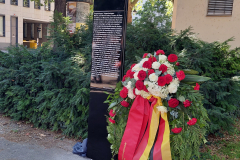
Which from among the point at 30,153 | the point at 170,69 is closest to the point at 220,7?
the point at 170,69

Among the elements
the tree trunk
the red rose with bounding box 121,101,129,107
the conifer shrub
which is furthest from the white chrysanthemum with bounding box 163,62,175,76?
the tree trunk

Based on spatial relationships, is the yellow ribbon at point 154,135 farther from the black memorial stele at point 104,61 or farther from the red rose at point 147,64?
the black memorial stele at point 104,61

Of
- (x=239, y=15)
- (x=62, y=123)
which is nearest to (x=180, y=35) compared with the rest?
(x=62, y=123)

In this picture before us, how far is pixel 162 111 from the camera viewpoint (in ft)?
9.55

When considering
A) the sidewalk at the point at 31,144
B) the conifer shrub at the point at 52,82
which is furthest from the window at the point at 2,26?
the sidewalk at the point at 31,144

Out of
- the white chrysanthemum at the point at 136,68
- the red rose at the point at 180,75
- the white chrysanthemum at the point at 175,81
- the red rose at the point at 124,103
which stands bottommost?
the red rose at the point at 124,103

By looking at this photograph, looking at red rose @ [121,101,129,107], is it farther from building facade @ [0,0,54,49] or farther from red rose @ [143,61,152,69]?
building facade @ [0,0,54,49]

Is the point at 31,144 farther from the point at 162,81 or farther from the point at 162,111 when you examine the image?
the point at 162,81

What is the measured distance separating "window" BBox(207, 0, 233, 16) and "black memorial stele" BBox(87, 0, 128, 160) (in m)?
6.93

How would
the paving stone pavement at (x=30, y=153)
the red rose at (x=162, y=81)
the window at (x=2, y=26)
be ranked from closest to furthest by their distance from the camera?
the red rose at (x=162, y=81) → the paving stone pavement at (x=30, y=153) → the window at (x=2, y=26)

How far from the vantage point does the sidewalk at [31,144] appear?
165 inches

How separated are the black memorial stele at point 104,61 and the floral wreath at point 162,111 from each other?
596mm

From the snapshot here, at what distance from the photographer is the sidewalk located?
13.8 ft

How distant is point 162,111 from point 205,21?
7722 millimetres
